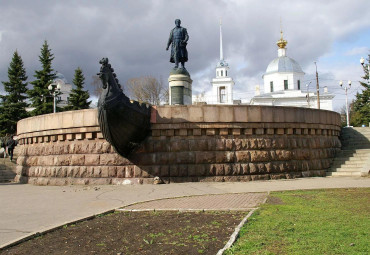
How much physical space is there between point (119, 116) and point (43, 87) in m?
35.6

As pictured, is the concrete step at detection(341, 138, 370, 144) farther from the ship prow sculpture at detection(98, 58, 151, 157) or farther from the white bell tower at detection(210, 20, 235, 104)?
the white bell tower at detection(210, 20, 235, 104)

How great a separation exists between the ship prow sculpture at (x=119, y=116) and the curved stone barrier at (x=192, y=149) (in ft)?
1.69

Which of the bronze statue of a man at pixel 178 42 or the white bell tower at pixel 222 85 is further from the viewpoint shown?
the white bell tower at pixel 222 85

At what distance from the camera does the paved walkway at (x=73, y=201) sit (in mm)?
6537

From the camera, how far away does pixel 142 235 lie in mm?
5441

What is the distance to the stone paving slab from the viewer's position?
298 inches

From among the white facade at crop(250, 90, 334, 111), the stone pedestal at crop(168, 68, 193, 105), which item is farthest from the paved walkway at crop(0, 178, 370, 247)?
the white facade at crop(250, 90, 334, 111)

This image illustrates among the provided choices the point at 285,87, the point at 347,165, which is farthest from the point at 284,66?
the point at 347,165

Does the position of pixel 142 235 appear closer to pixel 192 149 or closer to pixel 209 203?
pixel 209 203

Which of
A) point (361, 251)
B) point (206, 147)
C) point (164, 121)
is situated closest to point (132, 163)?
point (164, 121)

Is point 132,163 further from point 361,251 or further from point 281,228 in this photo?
point 361,251

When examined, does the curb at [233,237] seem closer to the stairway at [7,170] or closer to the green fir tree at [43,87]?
the stairway at [7,170]

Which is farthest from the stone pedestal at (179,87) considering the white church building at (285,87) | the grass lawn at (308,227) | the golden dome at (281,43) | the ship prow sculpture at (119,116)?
the golden dome at (281,43)

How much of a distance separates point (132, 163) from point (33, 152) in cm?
544
